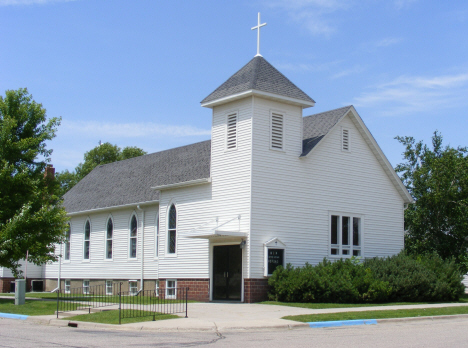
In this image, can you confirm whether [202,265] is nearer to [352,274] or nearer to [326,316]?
[352,274]

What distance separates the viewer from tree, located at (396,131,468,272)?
3344 centimetres

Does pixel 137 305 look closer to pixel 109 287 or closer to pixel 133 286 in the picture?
pixel 133 286

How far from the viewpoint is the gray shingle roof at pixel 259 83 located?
25.7 metres

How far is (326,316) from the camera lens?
17.9 meters

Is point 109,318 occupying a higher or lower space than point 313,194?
lower

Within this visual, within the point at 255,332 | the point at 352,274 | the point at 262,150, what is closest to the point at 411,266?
the point at 352,274

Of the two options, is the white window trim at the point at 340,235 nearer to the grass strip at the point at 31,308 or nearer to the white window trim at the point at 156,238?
the white window trim at the point at 156,238

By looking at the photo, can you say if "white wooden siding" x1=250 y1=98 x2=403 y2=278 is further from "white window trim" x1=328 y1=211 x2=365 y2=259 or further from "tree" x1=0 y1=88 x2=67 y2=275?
"tree" x1=0 y1=88 x2=67 y2=275

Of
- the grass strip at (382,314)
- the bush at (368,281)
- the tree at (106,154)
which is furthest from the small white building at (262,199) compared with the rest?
the tree at (106,154)

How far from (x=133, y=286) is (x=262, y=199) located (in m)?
11.8

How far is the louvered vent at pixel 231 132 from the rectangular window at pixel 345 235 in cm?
603

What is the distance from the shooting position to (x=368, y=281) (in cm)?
2453

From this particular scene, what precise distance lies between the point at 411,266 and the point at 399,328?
33.8ft

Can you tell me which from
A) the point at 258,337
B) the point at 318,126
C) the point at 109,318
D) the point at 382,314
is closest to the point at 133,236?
the point at 318,126
